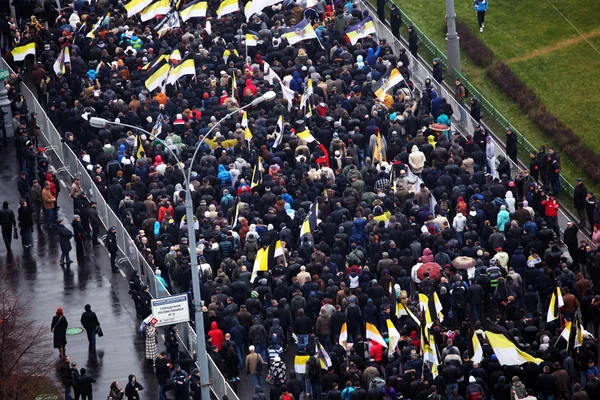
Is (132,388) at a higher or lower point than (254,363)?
higher

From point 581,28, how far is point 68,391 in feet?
107

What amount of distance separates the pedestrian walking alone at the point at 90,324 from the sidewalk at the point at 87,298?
0.31 metres

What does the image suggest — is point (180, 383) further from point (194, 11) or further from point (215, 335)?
point (194, 11)

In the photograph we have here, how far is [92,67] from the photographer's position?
51.4m

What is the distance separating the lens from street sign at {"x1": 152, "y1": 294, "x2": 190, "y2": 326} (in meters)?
34.0

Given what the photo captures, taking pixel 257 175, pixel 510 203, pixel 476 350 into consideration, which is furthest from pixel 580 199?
pixel 476 350

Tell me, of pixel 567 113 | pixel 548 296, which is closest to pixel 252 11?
pixel 567 113

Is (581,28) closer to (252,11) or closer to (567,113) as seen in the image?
(567,113)

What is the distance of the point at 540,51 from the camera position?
60469 mm

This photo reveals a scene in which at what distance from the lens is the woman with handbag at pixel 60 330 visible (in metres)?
37.7

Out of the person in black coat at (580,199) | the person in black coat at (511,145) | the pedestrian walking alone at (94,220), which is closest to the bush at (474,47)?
the person in black coat at (511,145)

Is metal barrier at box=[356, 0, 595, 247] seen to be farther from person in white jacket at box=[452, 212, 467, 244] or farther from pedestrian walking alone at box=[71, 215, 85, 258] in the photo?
pedestrian walking alone at box=[71, 215, 85, 258]

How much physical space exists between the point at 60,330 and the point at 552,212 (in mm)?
14500

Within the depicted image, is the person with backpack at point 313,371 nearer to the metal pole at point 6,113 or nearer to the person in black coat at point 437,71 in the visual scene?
the metal pole at point 6,113
